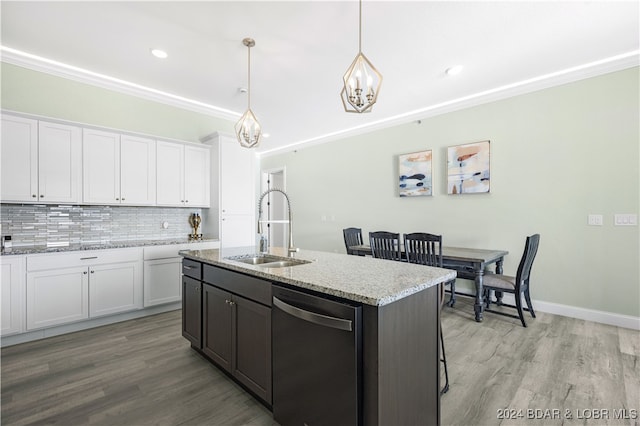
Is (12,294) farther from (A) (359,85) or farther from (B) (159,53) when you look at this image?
(A) (359,85)

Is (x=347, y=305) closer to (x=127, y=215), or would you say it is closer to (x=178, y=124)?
(x=127, y=215)

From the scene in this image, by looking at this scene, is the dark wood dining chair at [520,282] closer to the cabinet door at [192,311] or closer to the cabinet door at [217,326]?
the cabinet door at [217,326]

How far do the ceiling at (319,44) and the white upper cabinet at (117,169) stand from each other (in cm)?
74

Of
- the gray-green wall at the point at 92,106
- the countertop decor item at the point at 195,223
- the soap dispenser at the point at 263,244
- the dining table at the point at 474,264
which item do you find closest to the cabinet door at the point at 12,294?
the gray-green wall at the point at 92,106

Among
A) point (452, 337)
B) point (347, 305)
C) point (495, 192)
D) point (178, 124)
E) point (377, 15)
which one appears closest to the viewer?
point (347, 305)

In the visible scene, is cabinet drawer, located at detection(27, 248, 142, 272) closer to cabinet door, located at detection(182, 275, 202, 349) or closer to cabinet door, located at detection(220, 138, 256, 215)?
cabinet door, located at detection(182, 275, 202, 349)

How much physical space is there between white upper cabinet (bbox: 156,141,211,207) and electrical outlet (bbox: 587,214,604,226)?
483cm

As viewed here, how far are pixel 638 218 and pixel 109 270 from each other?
5.63 metres

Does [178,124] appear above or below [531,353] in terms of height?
above

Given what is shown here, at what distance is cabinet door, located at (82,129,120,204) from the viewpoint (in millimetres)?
3316

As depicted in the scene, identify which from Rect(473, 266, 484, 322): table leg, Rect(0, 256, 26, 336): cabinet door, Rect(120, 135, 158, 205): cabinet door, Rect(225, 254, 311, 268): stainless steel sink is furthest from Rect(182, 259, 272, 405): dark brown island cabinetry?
Rect(473, 266, 484, 322): table leg

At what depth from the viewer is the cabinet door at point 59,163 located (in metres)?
3.04

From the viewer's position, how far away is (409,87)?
3779mm

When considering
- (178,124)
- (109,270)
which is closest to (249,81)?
(178,124)
